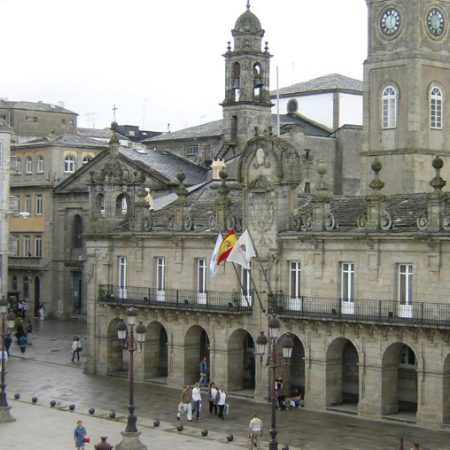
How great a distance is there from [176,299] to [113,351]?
5950mm

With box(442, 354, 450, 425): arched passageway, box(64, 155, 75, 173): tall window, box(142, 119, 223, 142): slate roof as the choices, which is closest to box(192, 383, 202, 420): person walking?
box(442, 354, 450, 425): arched passageway

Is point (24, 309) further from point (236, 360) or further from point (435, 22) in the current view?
point (435, 22)

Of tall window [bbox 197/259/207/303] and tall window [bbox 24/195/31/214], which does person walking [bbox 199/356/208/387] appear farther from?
tall window [bbox 24/195/31/214]

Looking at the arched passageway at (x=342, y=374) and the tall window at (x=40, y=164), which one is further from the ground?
the tall window at (x=40, y=164)

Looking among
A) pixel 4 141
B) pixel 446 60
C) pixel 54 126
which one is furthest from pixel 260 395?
pixel 54 126

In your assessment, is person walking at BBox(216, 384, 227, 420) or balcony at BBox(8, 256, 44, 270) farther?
balcony at BBox(8, 256, 44, 270)

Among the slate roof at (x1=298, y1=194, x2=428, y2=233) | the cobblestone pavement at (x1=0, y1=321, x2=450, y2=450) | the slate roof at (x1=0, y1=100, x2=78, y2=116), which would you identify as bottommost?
the cobblestone pavement at (x1=0, y1=321, x2=450, y2=450)

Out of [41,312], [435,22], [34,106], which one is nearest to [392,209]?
[435,22]

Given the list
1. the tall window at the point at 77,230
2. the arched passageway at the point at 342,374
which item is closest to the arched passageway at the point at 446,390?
the arched passageway at the point at 342,374

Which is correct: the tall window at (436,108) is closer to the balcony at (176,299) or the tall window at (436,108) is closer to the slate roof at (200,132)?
the balcony at (176,299)

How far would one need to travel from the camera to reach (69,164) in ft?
297

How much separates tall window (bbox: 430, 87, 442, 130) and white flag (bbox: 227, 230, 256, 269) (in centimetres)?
1649

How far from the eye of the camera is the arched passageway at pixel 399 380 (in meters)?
45.8

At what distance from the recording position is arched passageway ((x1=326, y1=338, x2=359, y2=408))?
48000 millimetres
